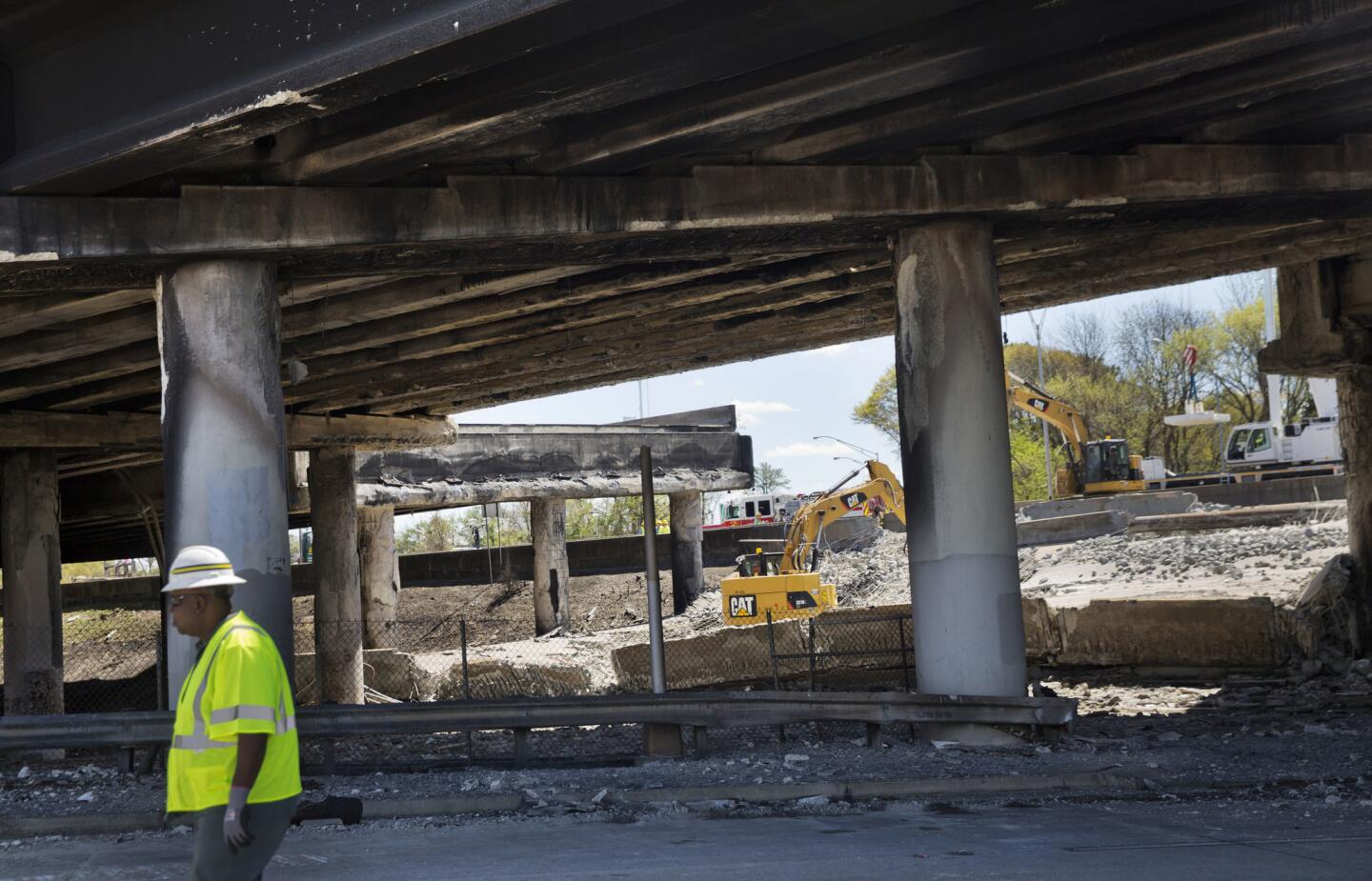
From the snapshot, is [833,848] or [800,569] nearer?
[833,848]

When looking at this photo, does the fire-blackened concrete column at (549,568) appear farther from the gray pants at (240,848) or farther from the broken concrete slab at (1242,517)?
the gray pants at (240,848)

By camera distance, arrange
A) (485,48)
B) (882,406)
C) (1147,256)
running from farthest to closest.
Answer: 1. (882,406)
2. (1147,256)
3. (485,48)

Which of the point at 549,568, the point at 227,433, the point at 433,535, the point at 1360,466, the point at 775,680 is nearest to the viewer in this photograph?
the point at 227,433

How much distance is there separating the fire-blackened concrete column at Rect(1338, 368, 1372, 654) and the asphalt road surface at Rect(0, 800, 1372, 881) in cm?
1206

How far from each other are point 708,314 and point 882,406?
60538 mm

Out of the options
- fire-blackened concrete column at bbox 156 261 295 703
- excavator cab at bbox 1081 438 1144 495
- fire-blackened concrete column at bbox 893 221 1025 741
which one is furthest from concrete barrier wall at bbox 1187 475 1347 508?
fire-blackened concrete column at bbox 156 261 295 703

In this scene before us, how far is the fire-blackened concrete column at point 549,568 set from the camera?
34094 millimetres

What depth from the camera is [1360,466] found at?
1939 centimetres

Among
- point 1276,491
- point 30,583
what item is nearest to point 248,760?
point 30,583

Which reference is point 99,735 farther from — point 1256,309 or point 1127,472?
point 1256,309

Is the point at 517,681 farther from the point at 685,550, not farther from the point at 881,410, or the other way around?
the point at 881,410

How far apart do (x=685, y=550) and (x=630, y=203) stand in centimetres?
2571

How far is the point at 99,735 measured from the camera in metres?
10.1

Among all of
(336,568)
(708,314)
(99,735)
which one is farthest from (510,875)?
(336,568)
